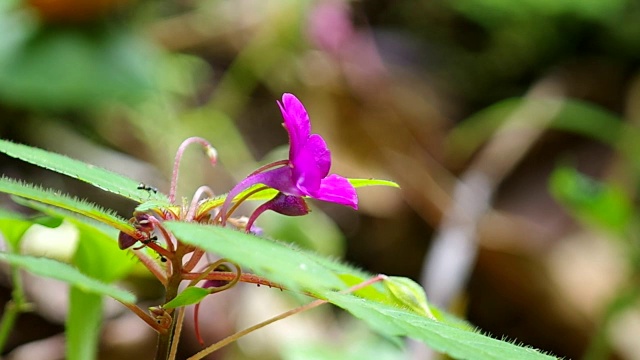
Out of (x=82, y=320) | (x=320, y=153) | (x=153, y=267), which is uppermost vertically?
(x=320, y=153)

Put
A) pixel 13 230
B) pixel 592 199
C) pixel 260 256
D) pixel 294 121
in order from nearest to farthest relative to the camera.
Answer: pixel 260 256, pixel 294 121, pixel 13 230, pixel 592 199

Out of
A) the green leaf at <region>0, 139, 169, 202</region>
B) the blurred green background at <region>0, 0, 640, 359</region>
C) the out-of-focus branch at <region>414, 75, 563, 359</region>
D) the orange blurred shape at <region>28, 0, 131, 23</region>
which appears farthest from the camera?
the orange blurred shape at <region>28, 0, 131, 23</region>

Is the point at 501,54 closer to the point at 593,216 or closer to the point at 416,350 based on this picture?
the point at 593,216

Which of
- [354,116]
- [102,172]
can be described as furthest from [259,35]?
[102,172]

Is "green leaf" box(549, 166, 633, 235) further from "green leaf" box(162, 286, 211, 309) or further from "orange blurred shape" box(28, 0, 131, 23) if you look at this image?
"orange blurred shape" box(28, 0, 131, 23)

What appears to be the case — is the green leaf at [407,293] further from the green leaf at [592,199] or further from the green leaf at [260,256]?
the green leaf at [592,199]

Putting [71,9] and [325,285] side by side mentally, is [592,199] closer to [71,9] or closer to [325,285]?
[325,285]

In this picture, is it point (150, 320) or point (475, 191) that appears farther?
point (475, 191)

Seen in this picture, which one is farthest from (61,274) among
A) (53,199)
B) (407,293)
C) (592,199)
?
(592,199)

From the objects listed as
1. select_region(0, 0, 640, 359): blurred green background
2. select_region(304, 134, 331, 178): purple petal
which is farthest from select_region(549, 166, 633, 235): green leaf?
select_region(304, 134, 331, 178): purple petal
